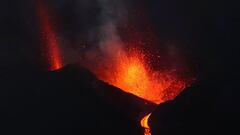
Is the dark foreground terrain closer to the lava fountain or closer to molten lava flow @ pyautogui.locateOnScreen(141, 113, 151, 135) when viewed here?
molten lava flow @ pyautogui.locateOnScreen(141, 113, 151, 135)

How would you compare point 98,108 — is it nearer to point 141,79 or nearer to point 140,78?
point 141,79

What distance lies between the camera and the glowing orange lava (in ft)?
143

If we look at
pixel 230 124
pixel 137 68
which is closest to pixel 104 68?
pixel 137 68

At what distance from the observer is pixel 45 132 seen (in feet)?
94.4

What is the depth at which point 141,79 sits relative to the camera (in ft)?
151

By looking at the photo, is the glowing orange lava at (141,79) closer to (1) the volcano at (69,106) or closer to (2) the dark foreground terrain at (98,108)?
(1) the volcano at (69,106)

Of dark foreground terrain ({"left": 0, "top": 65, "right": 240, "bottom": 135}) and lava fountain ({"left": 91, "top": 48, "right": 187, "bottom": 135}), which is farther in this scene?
lava fountain ({"left": 91, "top": 48, "right": 187, "bottom": 135})

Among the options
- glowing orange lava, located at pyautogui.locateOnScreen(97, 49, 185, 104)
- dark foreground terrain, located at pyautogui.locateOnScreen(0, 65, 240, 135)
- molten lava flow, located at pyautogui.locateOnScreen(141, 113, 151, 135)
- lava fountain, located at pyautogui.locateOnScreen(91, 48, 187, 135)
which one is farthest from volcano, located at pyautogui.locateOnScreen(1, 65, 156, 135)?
glowing orange lava, located at pyautogui.locateOnScreen(97, 49, 185, 104)

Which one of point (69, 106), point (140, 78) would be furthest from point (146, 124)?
point (140, 78)

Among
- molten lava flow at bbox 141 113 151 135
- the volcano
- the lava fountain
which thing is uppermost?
the volcano

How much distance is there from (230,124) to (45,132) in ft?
38.9

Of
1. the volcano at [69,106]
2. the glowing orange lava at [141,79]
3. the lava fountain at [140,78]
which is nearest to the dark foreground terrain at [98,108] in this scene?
the volcano at [69,106]

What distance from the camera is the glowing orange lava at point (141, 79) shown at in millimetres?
43531

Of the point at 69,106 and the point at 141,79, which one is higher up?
the point at 69,106
